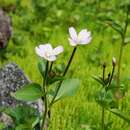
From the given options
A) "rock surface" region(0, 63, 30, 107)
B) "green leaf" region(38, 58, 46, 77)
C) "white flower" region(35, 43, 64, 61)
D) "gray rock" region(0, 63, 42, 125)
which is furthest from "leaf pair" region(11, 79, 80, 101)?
"rock surface" region(0, 63, 30, 107)

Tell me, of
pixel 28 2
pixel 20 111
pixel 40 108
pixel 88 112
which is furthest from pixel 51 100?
pixel 28 2

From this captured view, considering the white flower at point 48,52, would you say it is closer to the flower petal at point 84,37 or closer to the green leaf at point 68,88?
the flower petal at point 84,37

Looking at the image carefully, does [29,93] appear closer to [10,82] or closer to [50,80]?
[50,80]

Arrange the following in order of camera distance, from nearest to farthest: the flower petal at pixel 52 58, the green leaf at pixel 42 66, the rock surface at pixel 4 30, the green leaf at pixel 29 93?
the flower petal at pixel 52 58
the green leaf at pixel 29 93
the green leaf at pixel 42 66
the rock surface at pixel 4 30

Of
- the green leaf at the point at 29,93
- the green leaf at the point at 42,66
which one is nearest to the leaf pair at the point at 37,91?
the green leaf at the point at 29,93

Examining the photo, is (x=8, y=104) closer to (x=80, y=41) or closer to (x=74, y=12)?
(x=80, y=41)

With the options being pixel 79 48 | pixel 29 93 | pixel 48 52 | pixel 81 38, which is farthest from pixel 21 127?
pixel 79 48
